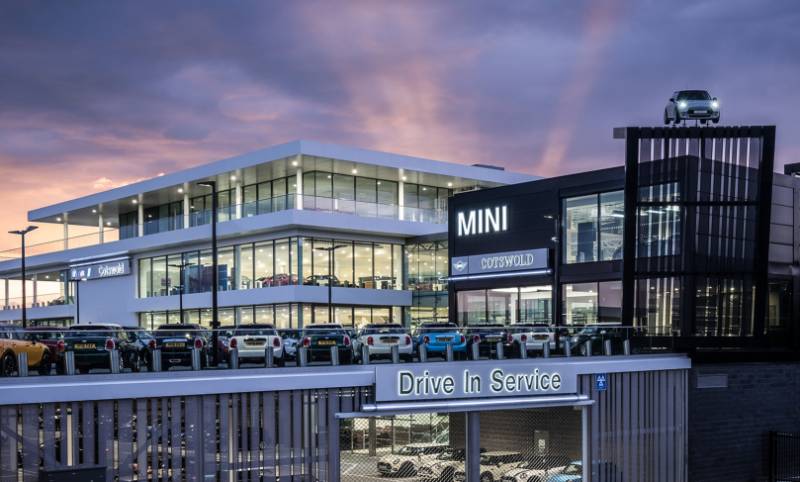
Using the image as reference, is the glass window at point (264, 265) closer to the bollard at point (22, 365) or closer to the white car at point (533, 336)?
the white car at point (533, 336)

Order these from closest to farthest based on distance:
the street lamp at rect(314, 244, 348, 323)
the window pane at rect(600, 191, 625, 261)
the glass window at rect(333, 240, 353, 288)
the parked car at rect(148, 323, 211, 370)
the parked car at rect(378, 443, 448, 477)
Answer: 1. the parked car at rect(148, 323, 211, 370)
2. the parked car at rect(378, 443, 448, 477)
3. the window pane at rect(600, 191, 625, 261)
4. the street lamp at rect(314, 244, 348, 323)
5. the glass window at rect(333, 240, 353, 288)

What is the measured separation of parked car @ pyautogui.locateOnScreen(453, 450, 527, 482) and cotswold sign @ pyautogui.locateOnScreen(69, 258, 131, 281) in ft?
159

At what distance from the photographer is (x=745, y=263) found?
94.7ft

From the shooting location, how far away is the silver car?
28.4 meters

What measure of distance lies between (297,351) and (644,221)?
1202 centimetres

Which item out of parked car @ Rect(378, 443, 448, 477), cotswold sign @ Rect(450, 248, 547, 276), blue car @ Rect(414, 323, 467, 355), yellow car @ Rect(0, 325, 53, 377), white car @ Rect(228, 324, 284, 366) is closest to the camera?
yellow car @ Rect(0, 325, 53, 377)

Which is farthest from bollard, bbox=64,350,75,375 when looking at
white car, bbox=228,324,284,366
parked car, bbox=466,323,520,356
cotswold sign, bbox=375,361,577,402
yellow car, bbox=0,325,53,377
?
parked car, bbox=466,323,520,356

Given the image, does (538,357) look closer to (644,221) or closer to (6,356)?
(644,221)

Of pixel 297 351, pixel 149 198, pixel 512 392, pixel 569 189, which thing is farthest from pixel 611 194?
pixel 149 198

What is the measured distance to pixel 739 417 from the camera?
2833 cm

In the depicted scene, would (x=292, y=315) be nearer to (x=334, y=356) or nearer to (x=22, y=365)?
(x=334, y=356)

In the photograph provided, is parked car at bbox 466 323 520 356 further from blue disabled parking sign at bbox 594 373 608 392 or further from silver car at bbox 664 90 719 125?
silver car at bbox 664 90 719 125

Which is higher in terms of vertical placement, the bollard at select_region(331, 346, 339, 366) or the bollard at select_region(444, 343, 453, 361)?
the bollard at select_region(331, 346, 339, 366)

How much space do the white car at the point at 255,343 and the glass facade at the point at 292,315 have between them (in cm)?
3132
